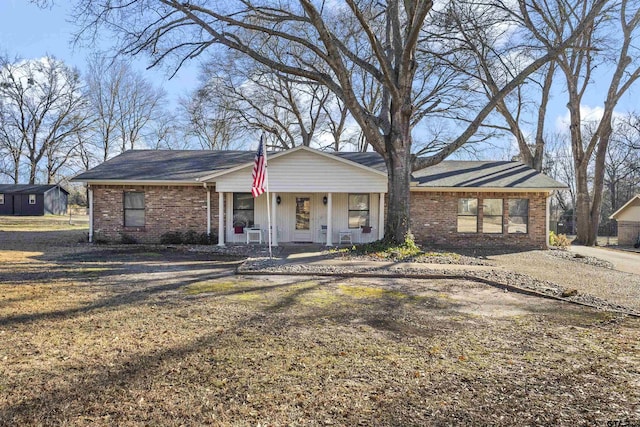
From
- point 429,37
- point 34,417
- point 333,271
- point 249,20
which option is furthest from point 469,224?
point 34,417

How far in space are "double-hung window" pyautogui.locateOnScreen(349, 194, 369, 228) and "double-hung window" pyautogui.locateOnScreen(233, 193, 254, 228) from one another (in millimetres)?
3790

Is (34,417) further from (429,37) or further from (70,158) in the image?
(70,158)

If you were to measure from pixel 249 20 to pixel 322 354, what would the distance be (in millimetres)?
12261

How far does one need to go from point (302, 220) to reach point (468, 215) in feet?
20.9

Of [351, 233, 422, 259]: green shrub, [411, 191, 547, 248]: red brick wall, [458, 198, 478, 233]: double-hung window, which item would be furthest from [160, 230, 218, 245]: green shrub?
[458, 198, 478, 233]: double-hung window

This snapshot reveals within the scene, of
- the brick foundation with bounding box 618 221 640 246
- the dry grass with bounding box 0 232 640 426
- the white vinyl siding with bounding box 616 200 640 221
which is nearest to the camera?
the dry grass with bounding box 0 232 640 426

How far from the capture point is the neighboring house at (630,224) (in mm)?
22891

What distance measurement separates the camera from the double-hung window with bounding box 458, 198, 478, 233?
15117mm

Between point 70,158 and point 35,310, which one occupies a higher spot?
point 70,158

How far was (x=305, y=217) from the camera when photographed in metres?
15.5

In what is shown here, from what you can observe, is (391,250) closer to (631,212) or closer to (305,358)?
(305,358)

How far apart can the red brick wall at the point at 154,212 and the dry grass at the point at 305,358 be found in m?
8.04

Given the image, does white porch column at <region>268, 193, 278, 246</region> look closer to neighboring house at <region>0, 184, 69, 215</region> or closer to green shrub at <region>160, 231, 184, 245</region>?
green shrub at <region>160, 231, 184, 245</region>

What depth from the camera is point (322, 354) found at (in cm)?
381
